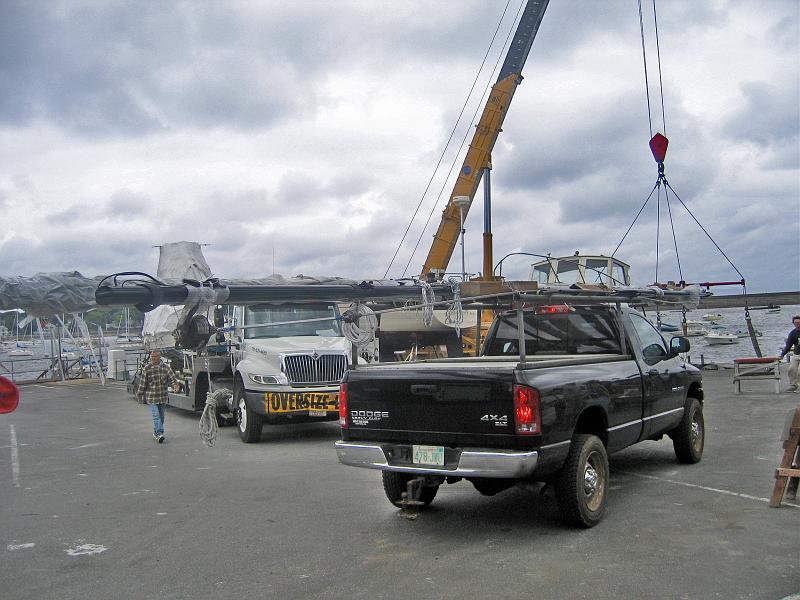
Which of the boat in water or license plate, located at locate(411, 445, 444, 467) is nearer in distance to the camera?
license plate, located at locate(411, 445, 444, 467)

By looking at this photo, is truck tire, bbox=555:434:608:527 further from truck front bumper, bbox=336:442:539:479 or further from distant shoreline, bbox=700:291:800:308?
distant shoreline, bbox=700:291:800:308

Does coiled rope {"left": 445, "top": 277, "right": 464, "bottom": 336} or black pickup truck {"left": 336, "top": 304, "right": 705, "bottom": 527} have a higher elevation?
coiled rope {"left": 445, "top": 277, "right": 464, "bottom": 336}

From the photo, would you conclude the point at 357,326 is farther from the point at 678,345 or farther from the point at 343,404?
the point at 678,345

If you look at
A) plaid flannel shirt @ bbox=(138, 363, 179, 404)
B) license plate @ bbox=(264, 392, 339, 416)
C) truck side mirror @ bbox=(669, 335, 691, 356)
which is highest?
truck side mirror @ bbox=(669, 335, 691, 356)

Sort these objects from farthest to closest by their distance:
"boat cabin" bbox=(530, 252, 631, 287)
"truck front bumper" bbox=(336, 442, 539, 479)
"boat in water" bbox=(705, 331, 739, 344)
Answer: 1. "boat in water" bbox=(705, 331, 739, 344)
2. "boat cabin" bbox=(530, 252, 631, 287)
3. "truck front bumper" bbox=(336, 442, 539, 479)

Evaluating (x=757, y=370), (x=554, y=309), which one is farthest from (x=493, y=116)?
(x=554, y=309)

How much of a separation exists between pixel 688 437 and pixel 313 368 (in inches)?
248

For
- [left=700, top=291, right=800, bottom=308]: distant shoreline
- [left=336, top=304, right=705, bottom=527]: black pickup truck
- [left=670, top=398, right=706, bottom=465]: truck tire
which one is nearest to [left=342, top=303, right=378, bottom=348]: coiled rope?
[left=336, top=304, right=705, bottom=527]: black pickup truck

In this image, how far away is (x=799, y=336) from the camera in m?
17.0

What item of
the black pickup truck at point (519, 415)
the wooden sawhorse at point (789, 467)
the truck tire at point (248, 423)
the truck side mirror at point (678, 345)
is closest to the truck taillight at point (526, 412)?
the black pickup truck at point (519, 415)

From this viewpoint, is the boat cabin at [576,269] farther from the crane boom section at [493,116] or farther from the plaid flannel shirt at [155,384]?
the plaid flannel shirt at [155,384]

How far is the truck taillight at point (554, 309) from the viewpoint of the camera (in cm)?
869

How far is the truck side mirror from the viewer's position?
8789 millimetres

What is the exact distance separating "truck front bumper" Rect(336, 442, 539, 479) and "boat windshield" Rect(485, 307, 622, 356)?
2624 millimetres
